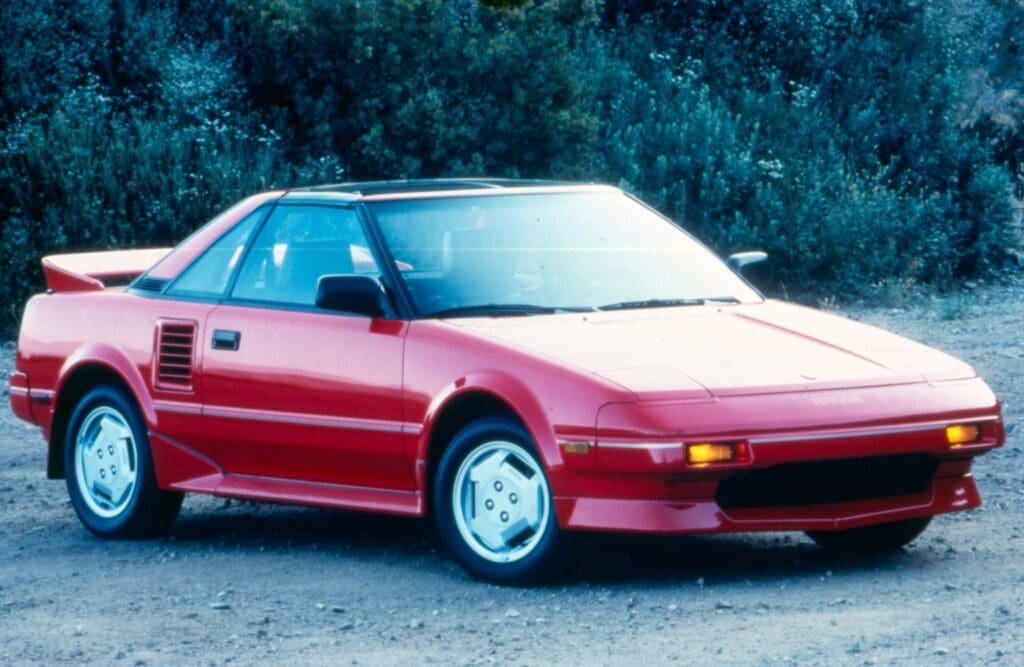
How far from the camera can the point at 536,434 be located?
671cm

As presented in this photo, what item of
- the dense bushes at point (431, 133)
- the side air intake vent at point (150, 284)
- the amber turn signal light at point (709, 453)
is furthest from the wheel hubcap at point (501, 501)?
the dense bushes at point (431, 133)

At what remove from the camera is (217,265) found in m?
8.45

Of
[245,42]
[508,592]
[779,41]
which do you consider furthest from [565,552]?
[779,41]

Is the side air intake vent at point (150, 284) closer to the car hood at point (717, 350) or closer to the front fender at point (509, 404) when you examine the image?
the car hood at point (717, 350)

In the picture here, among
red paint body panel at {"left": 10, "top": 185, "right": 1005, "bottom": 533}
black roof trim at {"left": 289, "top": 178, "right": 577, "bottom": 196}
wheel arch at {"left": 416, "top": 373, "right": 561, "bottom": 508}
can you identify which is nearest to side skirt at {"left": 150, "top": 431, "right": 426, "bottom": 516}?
red paint body panel at {"left": 10, "top": 185, "right": 1005, "bottom": 533}

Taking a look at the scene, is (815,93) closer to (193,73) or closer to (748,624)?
(193,73)

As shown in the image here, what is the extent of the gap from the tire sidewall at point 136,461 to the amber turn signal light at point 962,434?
3.36 meters

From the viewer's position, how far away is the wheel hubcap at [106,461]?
8484mm

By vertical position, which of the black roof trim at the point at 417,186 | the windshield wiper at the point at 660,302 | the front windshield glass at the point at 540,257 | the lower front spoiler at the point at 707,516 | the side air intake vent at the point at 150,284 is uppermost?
the black roof trim at the point at 417,186

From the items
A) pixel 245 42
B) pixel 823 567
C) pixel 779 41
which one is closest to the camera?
pixel 823 567

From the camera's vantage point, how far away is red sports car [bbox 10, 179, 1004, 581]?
6.62 meters

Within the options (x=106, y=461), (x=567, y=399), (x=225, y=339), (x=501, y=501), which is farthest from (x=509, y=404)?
(x=106, y=461)

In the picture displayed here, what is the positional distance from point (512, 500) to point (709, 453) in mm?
781

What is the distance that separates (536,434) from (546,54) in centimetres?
1366
